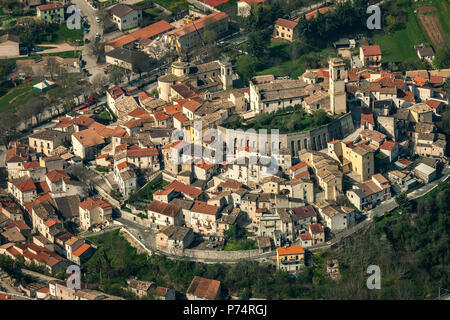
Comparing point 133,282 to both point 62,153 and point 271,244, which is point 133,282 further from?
point 62,153

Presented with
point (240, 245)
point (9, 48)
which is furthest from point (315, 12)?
point (240, 245)

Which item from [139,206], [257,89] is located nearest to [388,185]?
[257,89]

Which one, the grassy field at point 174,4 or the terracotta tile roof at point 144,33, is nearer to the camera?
the terracotta tile roof at point 144,33

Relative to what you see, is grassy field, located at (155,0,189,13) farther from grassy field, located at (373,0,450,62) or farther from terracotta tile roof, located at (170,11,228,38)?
grassy field, located at (373,0,450,62)

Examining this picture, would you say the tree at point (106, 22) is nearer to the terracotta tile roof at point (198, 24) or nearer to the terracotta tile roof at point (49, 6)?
the terracotta tile roof at point (49, 6)

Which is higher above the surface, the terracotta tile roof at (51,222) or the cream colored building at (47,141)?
the cream colored building at (47,141)

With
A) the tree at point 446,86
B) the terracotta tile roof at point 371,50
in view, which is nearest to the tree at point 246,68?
the terracotta tile roof at point 371,50

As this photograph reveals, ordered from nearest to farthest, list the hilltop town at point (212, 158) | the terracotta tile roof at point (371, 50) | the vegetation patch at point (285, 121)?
the hilltop town at point (212, 158) < the vegetation patch at point (285, 121) < the terracotta tile roof at point (371, 50)
